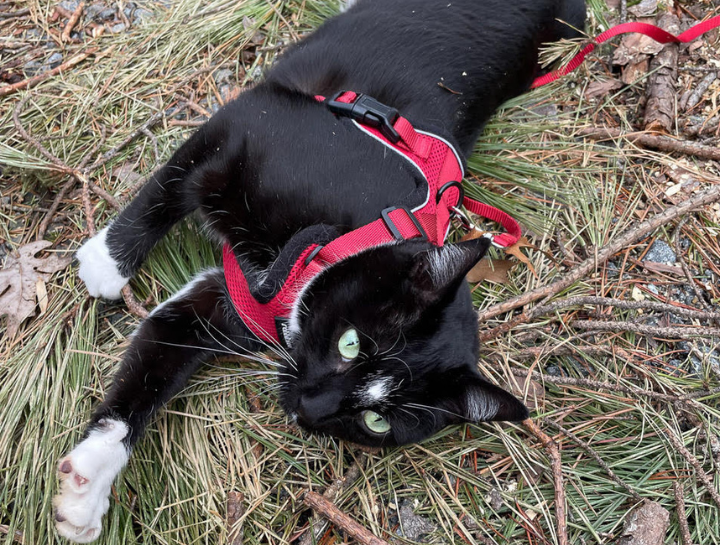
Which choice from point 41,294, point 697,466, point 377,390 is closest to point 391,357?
point 377,390

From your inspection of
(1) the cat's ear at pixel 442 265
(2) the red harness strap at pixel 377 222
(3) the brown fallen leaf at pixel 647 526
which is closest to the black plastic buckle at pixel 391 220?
(2) the red harness strap at pixel 377 222

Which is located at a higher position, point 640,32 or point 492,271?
point 640,32

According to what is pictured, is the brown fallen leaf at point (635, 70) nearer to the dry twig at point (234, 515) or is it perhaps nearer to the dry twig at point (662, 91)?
the dry twig at point (662, 91)

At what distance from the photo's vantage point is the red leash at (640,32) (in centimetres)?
232

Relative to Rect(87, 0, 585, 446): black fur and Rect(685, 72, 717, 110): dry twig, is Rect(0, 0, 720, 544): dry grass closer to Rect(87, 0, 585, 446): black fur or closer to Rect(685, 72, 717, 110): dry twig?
Rect(87, 0, 585, 446): black fur

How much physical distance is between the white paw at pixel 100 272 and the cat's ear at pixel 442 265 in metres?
1.11

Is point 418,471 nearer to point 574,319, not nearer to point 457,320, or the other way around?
point 457,320

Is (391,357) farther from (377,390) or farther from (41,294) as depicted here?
(41,294)

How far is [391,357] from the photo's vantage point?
1533mm

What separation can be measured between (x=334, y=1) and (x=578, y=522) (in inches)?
98.8

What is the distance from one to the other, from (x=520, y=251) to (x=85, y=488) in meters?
1.74

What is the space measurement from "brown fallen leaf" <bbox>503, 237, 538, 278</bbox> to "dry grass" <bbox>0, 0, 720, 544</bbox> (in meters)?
0.07

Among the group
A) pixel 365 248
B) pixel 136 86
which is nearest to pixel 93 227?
pixel 136 86

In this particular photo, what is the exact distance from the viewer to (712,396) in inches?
75.6
